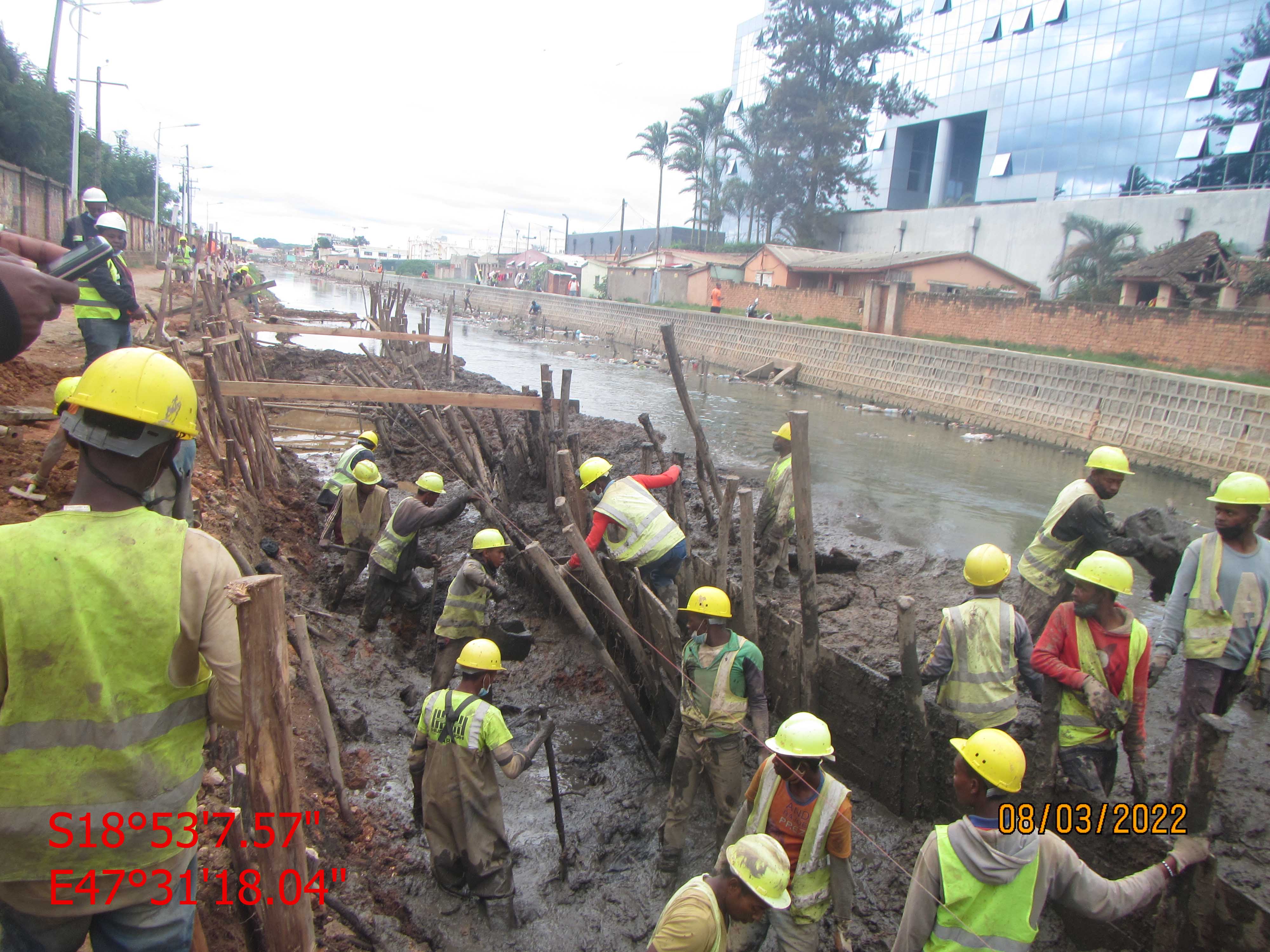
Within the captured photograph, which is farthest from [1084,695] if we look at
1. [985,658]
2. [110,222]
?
[110,222]

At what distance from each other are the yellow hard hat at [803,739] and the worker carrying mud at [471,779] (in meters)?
1.35

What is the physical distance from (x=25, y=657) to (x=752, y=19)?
7037 cm

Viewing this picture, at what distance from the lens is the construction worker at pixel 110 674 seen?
176cm

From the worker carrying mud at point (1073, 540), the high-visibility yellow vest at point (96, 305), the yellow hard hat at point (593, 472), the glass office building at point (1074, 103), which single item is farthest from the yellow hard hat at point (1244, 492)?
the glass office building at point (1074, 103)

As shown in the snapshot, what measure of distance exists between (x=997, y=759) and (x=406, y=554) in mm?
5231

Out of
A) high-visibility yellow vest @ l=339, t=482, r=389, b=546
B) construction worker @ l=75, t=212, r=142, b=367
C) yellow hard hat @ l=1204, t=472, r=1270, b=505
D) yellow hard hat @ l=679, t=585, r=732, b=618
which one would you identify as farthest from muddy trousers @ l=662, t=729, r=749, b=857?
construction worker @ l=75, t=212, r=142, b=367

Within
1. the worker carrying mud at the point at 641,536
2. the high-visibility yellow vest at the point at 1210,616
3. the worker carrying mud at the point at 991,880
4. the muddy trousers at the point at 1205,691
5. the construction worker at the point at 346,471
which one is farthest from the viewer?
the construction worker at the point at 346,471

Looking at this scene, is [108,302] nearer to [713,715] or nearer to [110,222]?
[110,222]

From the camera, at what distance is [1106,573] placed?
3.69 metres

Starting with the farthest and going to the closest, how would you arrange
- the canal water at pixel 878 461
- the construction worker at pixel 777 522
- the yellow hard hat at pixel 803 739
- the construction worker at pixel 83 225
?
the canal water at pixel 878 461
the construction worker at pixel 777 522
the construction worker at pixel 83 225
the yellow hard hat at pixel 803 739

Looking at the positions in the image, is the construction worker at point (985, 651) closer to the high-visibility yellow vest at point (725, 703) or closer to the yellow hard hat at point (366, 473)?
the high-visibility yellow vest at point (725, 703)

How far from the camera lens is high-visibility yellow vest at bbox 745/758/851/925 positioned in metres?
3.23

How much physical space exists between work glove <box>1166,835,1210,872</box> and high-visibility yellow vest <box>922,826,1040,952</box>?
0.81 meters

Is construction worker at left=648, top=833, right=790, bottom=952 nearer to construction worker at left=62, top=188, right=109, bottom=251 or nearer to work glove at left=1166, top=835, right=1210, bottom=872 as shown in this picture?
work glove at left=1166, top=835, right=1210, bottom=872
